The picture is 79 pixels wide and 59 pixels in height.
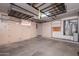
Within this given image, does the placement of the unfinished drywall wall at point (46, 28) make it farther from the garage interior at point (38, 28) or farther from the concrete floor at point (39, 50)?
the concrete floor at point (39, 50)

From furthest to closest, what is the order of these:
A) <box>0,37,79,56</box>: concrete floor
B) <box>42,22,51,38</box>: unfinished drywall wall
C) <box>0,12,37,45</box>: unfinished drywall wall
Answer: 1. <box>42,22,51,38</box>: unfinished drywall wall
2. <box>0,12,37,45</box>: unfinished drywall wall
3. <box>0,37,79,56</box>: concrete floor

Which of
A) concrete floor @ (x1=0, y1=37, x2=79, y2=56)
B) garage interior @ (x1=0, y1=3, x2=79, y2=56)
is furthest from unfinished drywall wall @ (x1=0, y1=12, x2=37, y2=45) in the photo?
concrete floor @ (x1=0, y1=37, x2=79, y2=56)

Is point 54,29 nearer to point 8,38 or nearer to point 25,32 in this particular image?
point 25,32

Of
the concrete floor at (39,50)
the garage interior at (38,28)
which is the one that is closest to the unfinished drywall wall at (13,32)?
the garage interior at (38,28)

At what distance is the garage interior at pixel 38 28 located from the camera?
6.46 ft

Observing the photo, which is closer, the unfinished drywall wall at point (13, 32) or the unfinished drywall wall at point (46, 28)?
the unfinished drywall wall at point (13, 32)

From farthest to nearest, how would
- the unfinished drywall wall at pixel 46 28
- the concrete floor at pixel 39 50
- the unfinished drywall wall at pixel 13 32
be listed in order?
the unfinished drywall wall at pixel 46 28, the unfinished drywall wall at pixel 13 32, the concrete floor at pixel 39 50

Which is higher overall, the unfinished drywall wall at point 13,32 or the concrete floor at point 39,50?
the unfinished drywall wall at point 13,32

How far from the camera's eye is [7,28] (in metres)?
3.07

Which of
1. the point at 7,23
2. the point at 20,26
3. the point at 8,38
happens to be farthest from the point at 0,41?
the point at 20,26

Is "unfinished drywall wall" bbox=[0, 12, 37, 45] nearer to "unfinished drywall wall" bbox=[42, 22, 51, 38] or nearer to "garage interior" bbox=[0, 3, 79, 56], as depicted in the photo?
"garage interior" bbox=[0, 3, 79, 56]

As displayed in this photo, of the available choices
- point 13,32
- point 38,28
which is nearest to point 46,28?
point 38,28

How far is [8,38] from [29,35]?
1.49 m

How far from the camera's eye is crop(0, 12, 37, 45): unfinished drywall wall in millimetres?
2857
